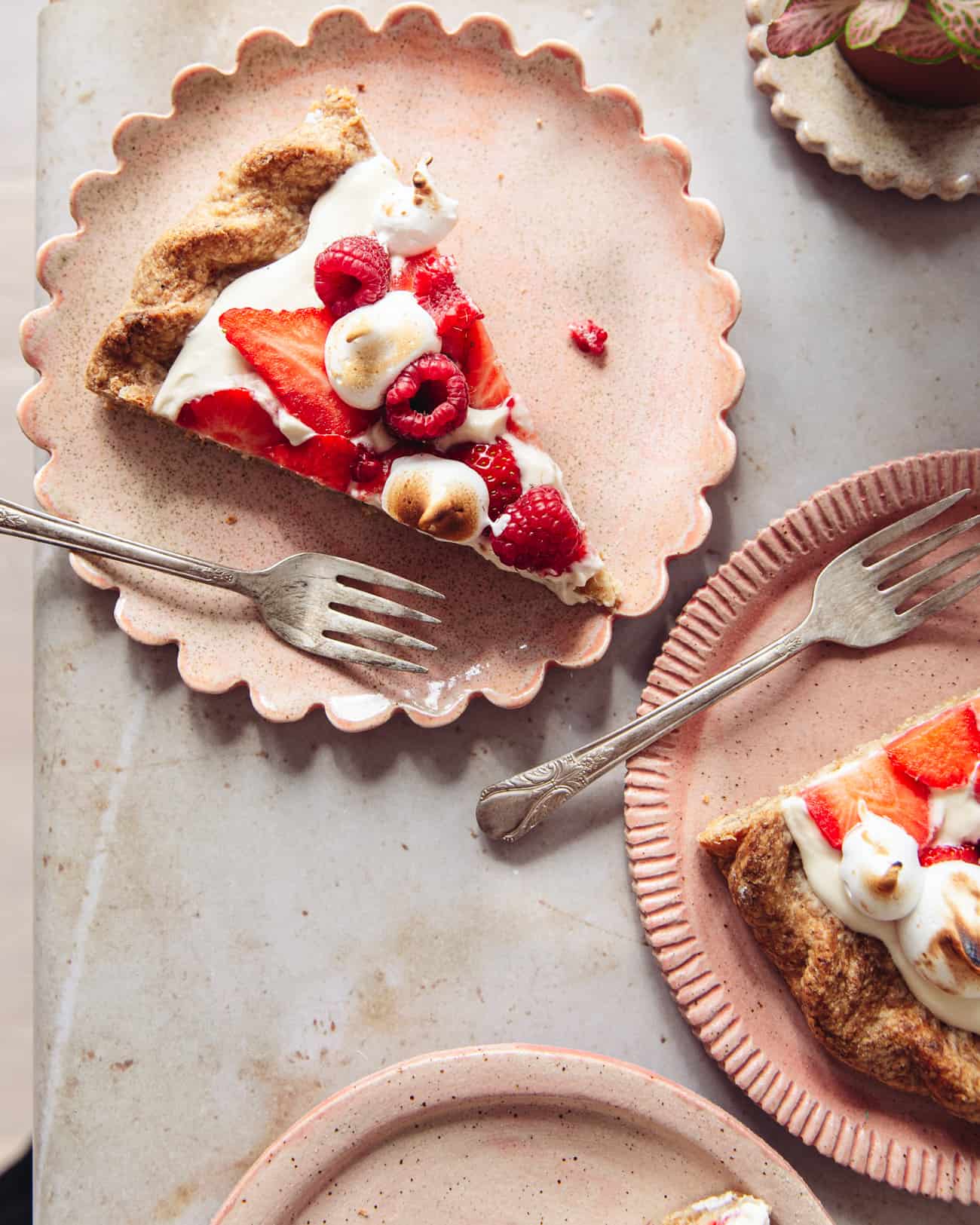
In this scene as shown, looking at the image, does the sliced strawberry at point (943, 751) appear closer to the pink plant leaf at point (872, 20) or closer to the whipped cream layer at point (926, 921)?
the whipped cream layer at point (926, 921)

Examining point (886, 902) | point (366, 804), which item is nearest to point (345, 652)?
point (366, 804)

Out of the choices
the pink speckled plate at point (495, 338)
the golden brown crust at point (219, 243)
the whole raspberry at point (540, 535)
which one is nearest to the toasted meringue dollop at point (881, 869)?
the pink speckled plate at point (495, 338)

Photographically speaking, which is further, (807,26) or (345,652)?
(345,652)

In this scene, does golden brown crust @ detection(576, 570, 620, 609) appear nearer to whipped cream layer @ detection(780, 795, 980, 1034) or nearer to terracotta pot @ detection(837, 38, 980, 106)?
whipped cream layer @ detection(780, 795, 980, 1034)

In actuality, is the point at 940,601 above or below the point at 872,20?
below

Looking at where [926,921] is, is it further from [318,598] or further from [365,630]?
[318,598]

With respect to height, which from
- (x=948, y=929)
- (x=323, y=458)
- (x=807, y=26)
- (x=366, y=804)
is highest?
(x=807, y=26)

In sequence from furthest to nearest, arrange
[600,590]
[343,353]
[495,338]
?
[495,338], [600,590], [343,353]

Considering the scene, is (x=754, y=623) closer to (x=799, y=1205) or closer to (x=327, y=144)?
(x=799, y=1205)
